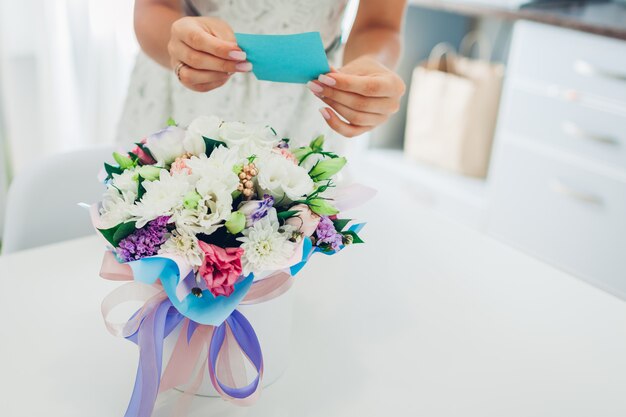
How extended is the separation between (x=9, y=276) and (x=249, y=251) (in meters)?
0.47

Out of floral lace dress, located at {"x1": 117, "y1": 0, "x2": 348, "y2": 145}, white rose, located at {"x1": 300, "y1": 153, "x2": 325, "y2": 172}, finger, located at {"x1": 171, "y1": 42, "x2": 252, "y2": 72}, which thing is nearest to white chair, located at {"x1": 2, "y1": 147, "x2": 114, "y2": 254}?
floral lace dress, located at {"x1": 117, "y1": 0, "x2": 348, "y2": 145}

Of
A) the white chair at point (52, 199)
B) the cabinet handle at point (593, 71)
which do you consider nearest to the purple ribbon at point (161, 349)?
the white chair at point (52, 199)

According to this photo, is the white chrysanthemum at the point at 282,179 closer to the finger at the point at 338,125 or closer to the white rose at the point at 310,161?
→ the white rose at the point at 310,161

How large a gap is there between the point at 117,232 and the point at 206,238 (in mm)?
86

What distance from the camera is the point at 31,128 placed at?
Result: 2383 millimetres

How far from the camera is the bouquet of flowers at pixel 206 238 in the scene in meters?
0.63

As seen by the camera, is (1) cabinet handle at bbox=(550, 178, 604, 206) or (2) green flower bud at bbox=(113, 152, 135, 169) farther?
(1) cabinet handle at bbox=(550, 178, 604, 206)

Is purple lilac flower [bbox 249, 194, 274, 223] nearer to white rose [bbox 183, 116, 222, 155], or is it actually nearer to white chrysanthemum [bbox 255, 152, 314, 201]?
white chrysanthemum [bbox 255, 152, 314, 201]

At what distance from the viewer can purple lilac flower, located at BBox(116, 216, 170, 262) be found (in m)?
0.63

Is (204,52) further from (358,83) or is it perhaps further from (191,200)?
(191,200)

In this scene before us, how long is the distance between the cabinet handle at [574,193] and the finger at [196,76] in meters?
1.58

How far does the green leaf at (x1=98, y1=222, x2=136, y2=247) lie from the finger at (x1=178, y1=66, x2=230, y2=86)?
368 millimetres

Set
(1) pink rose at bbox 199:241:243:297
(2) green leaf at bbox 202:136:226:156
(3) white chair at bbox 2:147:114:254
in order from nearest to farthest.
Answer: (1) pink rose at bbox 199:241:243:297 → (2) green leaf at bbox 202:136:226:156 → (3) white chair at bbox 2:147:114:254

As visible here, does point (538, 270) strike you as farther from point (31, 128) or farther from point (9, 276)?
point (31, 128)
